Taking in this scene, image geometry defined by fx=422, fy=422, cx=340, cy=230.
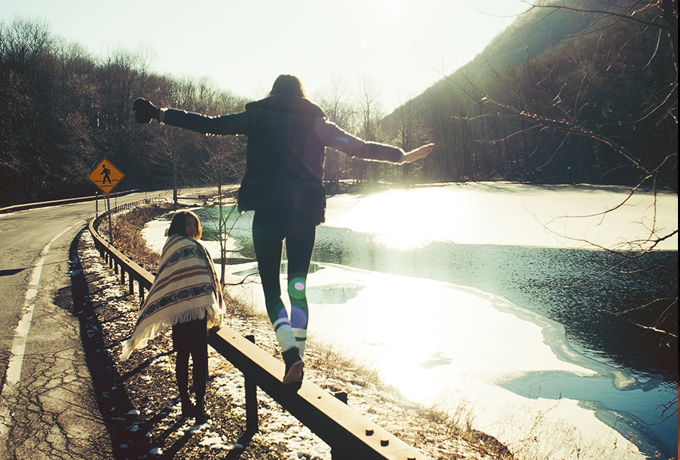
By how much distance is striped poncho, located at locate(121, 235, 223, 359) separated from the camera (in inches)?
129

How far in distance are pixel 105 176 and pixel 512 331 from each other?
1361 centimetres

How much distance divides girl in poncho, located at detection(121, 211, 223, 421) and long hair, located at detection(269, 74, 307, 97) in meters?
1.62

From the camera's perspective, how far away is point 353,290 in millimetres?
13258

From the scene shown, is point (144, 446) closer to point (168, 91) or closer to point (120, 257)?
point (120, 257)

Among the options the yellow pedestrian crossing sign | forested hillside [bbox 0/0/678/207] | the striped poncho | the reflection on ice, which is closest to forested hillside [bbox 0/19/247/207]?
forested hillside [bbox 0/0/678/207]

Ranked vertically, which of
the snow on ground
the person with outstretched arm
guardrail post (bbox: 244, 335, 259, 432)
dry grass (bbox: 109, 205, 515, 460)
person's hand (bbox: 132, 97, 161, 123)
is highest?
person's hand (bbox: 132, 97, 161, 123)

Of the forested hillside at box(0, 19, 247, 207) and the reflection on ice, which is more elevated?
the forested hillside at box(0, 19, 247, 207)

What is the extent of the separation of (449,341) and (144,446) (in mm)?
7339

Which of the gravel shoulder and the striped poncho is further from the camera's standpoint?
the striped poncho

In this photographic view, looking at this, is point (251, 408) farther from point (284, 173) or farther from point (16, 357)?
point (16, 357)

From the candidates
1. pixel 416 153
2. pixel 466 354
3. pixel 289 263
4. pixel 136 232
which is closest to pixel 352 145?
pixel 416 153

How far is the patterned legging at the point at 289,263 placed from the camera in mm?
2375

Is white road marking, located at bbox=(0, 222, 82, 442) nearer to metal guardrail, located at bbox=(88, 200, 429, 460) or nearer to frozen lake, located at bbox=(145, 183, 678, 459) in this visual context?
metal guardrail, located at bbox=(88, 200, 429, 460)

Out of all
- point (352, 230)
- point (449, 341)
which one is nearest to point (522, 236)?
point (352, 230)
